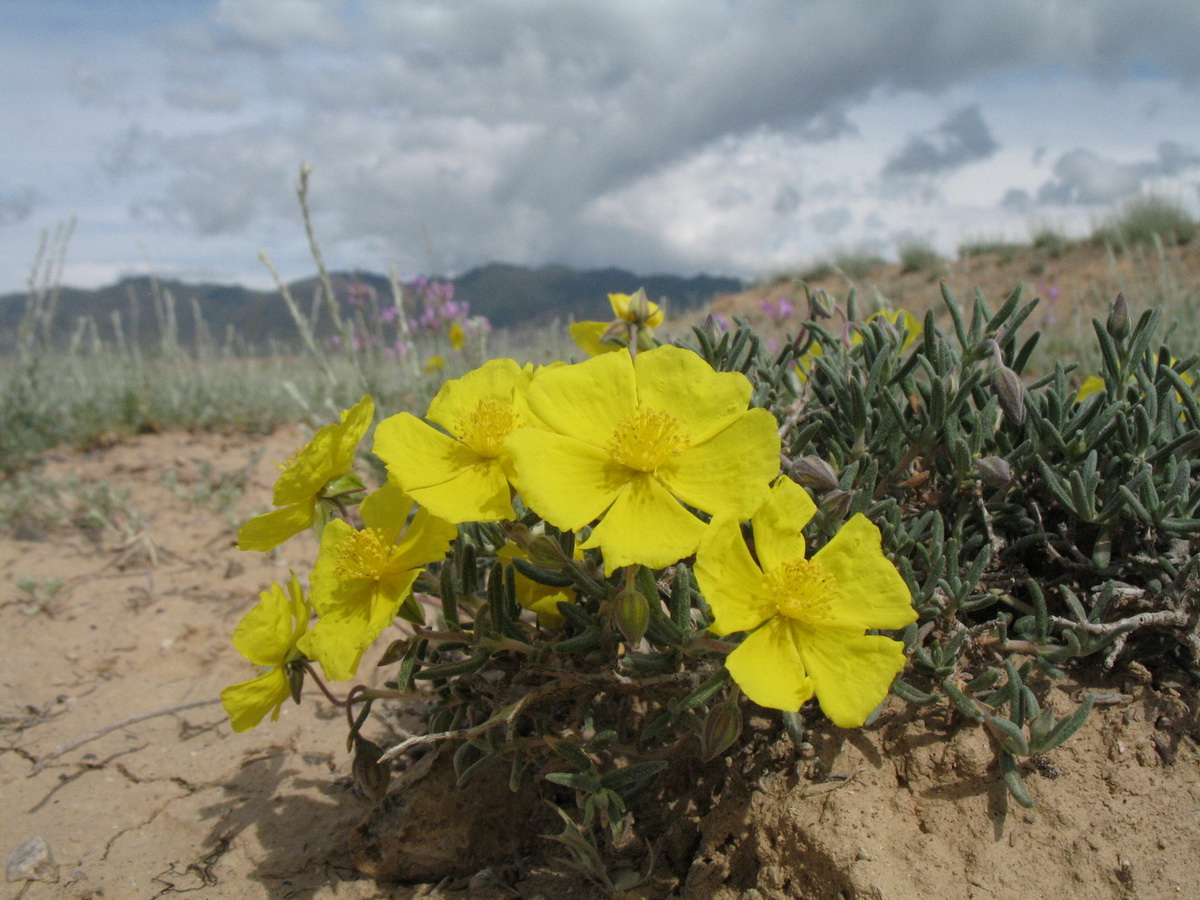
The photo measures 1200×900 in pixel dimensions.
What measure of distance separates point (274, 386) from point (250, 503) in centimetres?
284

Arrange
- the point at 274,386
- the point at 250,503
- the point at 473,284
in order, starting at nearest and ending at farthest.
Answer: the point at 250,503
the point at 274,386
the point at 473,284

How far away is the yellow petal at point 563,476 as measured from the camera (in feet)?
3.43

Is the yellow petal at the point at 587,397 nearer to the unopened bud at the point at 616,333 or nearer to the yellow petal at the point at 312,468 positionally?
the yellow petal at the point at 312,468

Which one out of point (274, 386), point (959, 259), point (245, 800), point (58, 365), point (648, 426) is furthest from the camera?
point (959, 259)

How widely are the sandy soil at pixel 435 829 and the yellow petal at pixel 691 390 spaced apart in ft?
2.19

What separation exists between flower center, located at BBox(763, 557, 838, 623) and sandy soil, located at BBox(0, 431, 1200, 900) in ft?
1.44

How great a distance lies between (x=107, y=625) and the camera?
2.90m

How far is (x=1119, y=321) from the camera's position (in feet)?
5.24

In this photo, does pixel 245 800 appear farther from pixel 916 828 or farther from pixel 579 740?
pixel 916 828

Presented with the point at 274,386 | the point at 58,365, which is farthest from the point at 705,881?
the point at 58,365

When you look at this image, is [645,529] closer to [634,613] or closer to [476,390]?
[634,613]

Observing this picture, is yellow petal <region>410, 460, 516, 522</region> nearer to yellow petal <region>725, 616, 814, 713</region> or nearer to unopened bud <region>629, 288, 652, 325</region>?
yellow petal <region>725, 616, 814, 713</region>

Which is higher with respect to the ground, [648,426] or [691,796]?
[648,426]

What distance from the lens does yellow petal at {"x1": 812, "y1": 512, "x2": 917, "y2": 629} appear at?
1.14 meters
